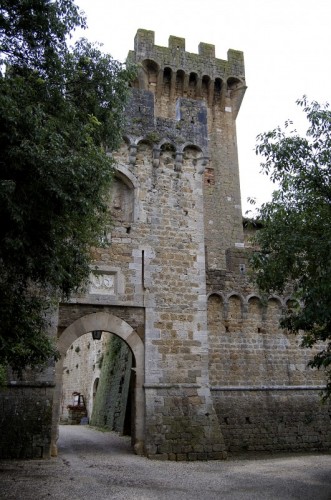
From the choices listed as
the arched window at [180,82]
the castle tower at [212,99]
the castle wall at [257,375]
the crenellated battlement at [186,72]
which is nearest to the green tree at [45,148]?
the castle wall at [257,375]

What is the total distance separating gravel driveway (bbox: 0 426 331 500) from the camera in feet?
23.0

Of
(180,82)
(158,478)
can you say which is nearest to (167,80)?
(180,82)

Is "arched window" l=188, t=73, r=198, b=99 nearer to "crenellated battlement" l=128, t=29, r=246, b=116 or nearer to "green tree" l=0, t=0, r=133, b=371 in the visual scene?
"crenellated battlement" l=128, t=29, r=246, b=116

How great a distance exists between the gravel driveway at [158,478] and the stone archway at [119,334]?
23.1 inches

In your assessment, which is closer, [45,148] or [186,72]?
[45,148]

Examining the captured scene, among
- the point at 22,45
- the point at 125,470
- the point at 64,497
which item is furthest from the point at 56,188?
the point at 125,470

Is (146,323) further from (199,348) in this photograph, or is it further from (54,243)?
(54,243)

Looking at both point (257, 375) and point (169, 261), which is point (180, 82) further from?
point (257, 375)

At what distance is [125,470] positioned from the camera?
29.2 ft

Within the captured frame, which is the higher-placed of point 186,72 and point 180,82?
point 186,72

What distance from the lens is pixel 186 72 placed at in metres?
24.1

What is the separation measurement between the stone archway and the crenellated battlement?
15.6 m

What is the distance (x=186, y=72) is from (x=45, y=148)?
64.4ft

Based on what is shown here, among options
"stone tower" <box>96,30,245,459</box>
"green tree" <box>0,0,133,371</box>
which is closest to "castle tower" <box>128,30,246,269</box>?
"stone tower" <box>96,30,245,459</box>
